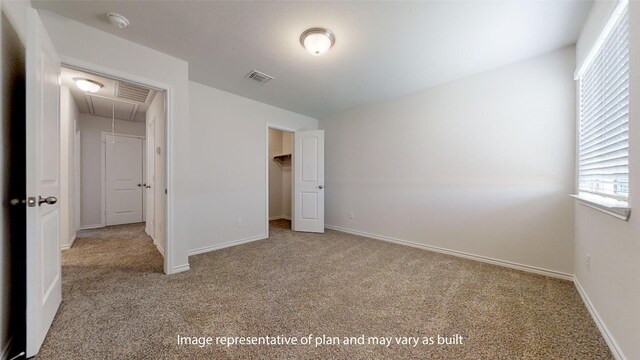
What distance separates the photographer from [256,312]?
5.51ft

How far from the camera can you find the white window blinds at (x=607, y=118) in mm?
1354

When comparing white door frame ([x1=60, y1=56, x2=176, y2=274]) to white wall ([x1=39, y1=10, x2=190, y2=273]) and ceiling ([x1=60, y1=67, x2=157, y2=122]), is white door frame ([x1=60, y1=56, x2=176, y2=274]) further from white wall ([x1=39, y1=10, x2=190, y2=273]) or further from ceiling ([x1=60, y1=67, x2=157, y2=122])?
ceiling ([x1=60, y1=67, x2=157, y2=122])

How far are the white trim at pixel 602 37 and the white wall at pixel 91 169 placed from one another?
697 centimetres

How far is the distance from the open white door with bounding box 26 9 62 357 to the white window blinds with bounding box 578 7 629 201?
3.30 m

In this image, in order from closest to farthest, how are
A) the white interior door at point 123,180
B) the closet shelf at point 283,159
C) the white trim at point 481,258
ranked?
the white trim at point 481,258
the white interior door at point 123,180
the closet shelf at point 283,159

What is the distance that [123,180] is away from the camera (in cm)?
493

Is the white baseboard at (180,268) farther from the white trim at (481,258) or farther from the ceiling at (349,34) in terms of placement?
the white trim at (481,258)

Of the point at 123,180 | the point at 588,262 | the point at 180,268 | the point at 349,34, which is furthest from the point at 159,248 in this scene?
the point at 588,262

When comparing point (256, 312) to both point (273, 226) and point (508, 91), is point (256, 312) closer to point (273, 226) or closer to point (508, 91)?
point (273, 226)

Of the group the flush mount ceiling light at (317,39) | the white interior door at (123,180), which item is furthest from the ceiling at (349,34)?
the white interior door at (123,180)

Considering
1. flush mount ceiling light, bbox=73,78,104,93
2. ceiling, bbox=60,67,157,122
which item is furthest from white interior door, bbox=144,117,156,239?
flush mount ceiling light, bbox=73,78,104,93

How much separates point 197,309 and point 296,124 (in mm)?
3343

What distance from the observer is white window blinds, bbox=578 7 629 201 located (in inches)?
53.3

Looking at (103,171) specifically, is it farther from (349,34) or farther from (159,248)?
(349,34)
